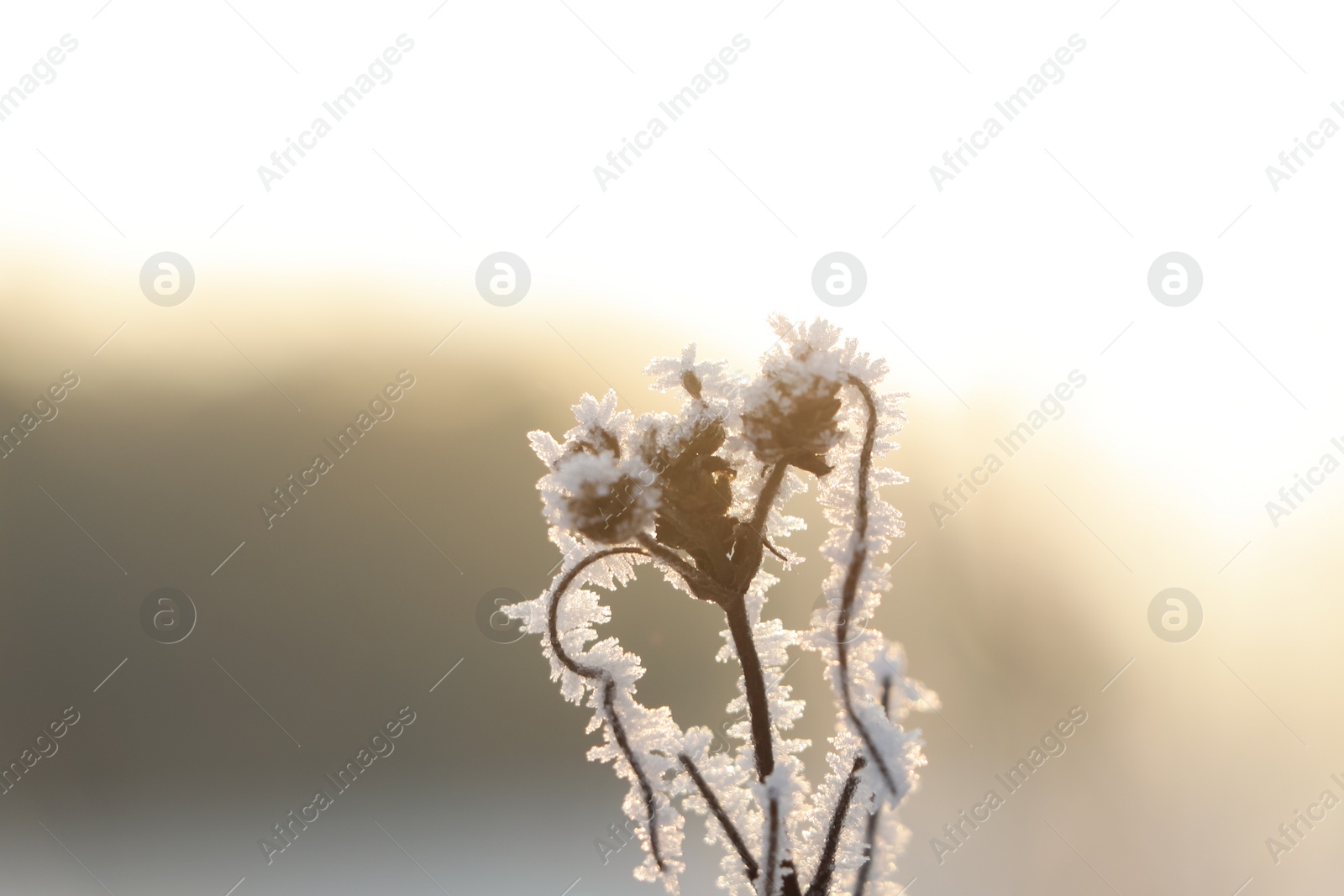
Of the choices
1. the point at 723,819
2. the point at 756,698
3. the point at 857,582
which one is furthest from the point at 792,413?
the point at 723,819

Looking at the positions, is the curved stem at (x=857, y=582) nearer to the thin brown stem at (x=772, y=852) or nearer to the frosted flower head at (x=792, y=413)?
the frosted flower head at (x=792, y=413)

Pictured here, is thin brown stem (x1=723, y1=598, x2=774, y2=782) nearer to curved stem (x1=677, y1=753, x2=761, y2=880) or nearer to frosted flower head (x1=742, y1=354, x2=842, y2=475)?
curved stem (x1=677, y1=753, x2=761, y2=880)

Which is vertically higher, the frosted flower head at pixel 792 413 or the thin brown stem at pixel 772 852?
the frosted flower head at pixel 792 413

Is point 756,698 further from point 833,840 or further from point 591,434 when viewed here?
point 591,434

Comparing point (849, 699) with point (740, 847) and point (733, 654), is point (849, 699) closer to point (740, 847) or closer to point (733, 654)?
point (733, 654)

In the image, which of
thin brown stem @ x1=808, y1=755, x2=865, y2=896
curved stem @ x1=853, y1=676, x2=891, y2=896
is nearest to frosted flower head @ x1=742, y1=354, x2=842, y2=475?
curved stem @ x1=853, y1=676, x2=891, y2=896

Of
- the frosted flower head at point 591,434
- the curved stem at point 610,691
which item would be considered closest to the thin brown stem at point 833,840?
the curved stem at point 610,691

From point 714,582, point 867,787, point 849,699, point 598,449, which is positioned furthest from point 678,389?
point 867,787

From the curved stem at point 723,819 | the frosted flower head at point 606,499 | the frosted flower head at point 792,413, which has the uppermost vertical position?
the frosted flower head at point 792,413
